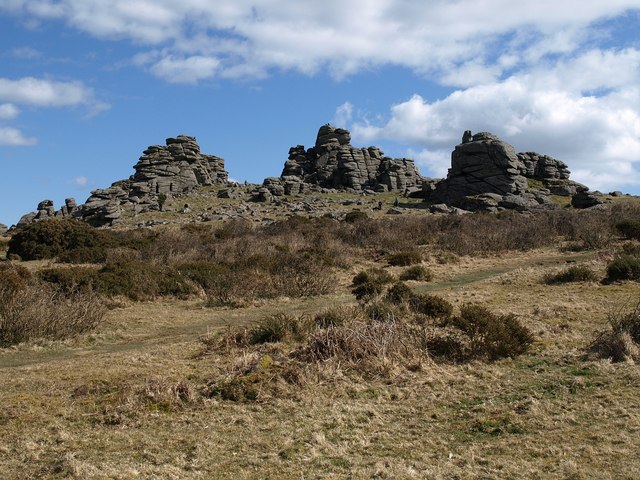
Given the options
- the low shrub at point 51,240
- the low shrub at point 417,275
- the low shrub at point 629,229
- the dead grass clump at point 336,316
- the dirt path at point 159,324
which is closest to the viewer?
the dead grass clump at point 336,316

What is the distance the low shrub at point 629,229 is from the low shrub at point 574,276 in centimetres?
1320

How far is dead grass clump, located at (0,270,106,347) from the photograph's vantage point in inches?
549

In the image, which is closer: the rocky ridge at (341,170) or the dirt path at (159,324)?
the dirt path at (159,324)

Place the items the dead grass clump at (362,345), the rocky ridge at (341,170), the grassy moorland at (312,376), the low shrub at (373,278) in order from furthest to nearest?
the rocky ridge at (341,170), the low shrub at (373,278), the dead grass clump at (362,345), the grassy moorland at (312,376)

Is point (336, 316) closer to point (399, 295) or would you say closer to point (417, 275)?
point (399, 295)

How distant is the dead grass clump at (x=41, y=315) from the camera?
1395 centimetres

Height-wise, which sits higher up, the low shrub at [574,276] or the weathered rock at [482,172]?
the weathered rock at [482,172]

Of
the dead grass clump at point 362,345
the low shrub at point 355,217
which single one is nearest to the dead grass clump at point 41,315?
the dead grass clump at point 362,345

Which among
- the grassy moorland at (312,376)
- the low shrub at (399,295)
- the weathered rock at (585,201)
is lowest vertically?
the grassy moorland at (312,376)

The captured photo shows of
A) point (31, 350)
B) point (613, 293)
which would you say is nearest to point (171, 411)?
point (31, 350)

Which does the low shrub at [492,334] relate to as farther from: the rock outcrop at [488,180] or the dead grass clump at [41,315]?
the rock outcrop at [488,180]

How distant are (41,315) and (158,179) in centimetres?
6570

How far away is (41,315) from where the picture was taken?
14.2 metres

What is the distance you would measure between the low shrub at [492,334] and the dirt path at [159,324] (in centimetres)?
618
